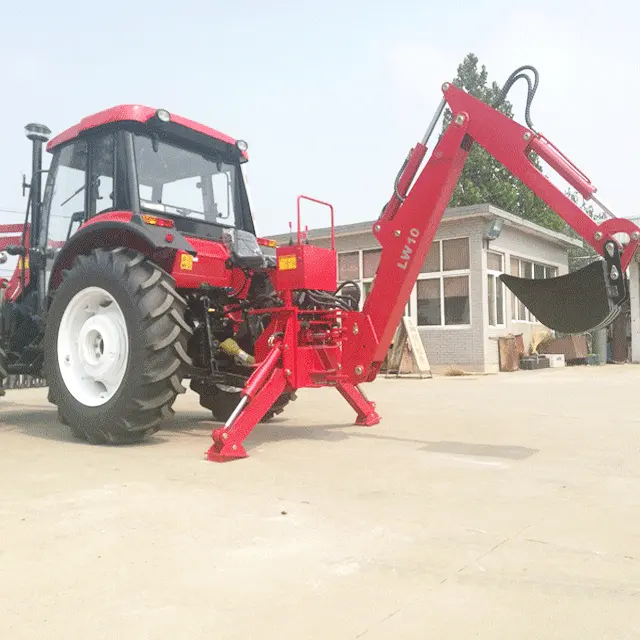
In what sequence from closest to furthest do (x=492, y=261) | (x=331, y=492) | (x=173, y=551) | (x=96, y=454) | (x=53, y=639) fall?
(x=53, y=639) < (x=173, y=551) < (x=331, y=492) < (x=96, y=454) < (x=492, y=261)

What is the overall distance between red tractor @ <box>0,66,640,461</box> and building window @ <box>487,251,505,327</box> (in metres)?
9.24

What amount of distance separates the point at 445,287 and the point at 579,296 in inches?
394

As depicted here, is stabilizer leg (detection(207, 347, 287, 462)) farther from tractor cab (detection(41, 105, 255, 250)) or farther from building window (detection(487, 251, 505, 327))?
building window (detection(487, 251, 505, 327))

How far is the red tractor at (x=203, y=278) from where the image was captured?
15.7ft

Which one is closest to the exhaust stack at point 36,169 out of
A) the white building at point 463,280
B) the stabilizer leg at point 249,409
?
the stabilizer leg at point 249,409

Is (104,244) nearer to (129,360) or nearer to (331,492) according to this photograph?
(129,360)

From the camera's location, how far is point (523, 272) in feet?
53.9

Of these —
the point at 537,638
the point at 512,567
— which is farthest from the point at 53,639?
the point at 512,567

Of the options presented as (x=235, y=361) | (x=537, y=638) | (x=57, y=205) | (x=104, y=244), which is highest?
(x=57, y=205)

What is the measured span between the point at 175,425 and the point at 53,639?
177 inches

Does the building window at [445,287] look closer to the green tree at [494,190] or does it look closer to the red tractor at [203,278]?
the red tractor at [203,278]

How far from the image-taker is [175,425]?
6.34 metres

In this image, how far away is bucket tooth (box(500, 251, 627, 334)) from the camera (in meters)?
4.43

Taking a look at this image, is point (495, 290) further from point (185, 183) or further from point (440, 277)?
point (185, 183)
